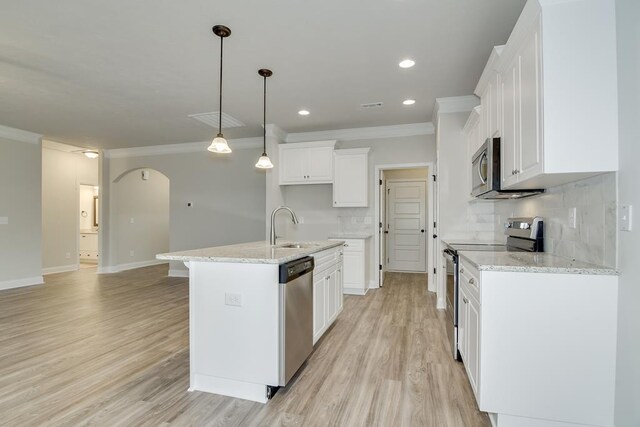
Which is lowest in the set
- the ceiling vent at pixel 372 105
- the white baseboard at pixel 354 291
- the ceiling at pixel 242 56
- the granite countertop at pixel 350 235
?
the white baseboard at pixel 354 291

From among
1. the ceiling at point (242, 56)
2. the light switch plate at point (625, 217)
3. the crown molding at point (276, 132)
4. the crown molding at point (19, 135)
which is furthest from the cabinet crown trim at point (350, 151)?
the crown molding at point (19, 135)

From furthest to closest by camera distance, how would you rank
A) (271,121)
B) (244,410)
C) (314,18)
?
(271,121), (314,18), (244,410)

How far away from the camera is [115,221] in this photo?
704 centimetres

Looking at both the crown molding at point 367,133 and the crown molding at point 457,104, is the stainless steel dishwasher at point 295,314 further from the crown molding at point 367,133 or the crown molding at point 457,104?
the crown molding at point 367,133

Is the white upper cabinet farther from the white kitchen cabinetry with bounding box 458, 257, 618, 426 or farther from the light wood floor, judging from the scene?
the light wood floor

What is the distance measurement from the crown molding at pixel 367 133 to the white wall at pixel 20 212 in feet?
14.7

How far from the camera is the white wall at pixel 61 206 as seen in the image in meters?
6.82

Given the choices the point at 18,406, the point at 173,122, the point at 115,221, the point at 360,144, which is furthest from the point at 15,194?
the point at 360,144

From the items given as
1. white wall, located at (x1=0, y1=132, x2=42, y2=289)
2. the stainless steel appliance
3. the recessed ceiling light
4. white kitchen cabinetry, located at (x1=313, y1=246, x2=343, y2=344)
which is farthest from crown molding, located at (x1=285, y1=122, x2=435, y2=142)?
white wall, located at (x1=0, y1=132, x2=42, y2=289)

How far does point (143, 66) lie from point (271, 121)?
1982mm

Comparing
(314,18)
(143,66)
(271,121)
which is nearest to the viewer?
(314,18)

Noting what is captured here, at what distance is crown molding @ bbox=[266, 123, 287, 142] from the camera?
507 cm

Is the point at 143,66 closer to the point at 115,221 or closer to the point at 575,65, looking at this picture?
the point at 575,65

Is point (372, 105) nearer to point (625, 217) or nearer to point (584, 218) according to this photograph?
point (584, 218)
